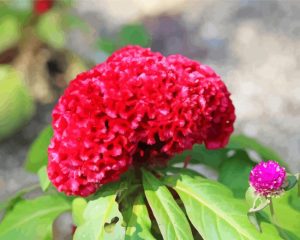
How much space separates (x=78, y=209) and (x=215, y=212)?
36cm

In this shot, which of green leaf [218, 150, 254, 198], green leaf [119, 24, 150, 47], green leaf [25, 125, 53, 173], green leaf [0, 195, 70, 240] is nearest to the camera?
green leaf [0, 195, 70, 240]

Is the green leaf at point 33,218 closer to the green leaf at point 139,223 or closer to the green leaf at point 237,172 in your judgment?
the green leaf at point 139,223

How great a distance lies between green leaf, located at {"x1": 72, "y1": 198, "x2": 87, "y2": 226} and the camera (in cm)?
169

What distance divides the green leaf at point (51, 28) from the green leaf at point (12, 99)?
0.85 feet

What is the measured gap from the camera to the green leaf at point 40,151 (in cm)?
203

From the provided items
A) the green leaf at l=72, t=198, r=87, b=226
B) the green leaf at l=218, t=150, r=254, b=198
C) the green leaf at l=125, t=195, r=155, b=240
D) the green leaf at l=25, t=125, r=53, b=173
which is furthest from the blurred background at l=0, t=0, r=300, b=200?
the green leaf at l=125, t=195, r=155, b=240

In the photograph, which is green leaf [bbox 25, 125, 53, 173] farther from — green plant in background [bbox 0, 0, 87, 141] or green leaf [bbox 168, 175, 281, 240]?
green plant in background [bbox 0, 0, 87, 141]

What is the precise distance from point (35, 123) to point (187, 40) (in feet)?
4.27

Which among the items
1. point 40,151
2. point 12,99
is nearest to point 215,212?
point 40,151

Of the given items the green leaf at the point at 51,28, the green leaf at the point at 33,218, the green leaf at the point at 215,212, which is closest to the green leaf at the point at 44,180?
the green leaf at the point at 33,218

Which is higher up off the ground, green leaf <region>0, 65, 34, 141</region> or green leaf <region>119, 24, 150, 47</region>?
green leaf <region>119, 24, 150, 47</region>

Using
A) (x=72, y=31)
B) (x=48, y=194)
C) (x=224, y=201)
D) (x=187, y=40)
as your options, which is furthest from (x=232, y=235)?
(x=72, y=31)

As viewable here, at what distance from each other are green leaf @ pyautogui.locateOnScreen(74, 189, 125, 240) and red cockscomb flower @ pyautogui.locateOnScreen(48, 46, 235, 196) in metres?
0.04

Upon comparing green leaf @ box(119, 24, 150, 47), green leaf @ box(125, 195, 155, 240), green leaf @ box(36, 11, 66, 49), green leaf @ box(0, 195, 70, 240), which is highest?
green leaf @ box(119, 24, 150, 47)
